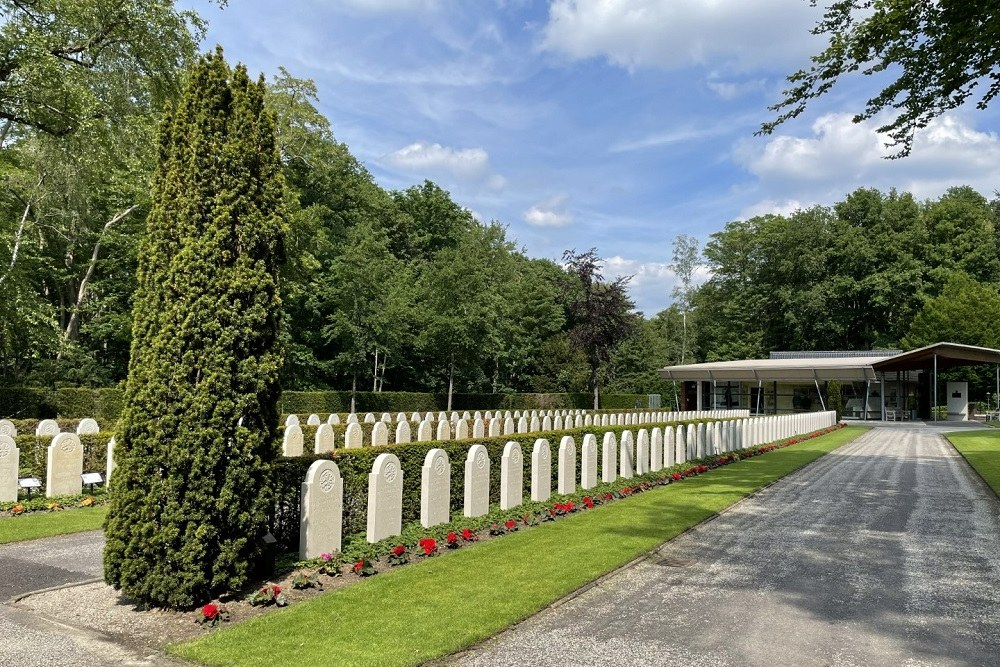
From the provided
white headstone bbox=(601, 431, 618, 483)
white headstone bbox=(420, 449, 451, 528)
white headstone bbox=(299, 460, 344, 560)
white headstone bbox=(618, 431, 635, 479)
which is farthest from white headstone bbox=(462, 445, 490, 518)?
white headstone bbox=(618, 431, 635, 479)

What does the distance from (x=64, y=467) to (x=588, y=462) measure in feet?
29.3

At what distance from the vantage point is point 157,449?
5664 millimetres

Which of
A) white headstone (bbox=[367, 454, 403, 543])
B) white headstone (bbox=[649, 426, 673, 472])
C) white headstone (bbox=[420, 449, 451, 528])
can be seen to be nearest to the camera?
white headstone (bbox=[367, 454, 403, 543])

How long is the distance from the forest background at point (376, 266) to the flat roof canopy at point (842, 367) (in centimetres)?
734

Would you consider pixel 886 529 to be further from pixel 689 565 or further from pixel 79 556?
pixel 79 556

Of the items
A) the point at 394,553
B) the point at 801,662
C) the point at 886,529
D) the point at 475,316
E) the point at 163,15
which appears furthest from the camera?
the point at 475,316

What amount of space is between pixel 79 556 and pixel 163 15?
57.1ft

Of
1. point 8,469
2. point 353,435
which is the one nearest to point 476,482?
point 353,435

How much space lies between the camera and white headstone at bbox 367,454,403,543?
7.66 meters

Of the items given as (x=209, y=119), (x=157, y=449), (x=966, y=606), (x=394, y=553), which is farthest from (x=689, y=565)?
(x=209, y=119)

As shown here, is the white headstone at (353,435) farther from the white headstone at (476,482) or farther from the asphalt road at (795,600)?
the asphalt road at (795,600)

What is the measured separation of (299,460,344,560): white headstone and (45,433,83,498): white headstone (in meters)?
6.37

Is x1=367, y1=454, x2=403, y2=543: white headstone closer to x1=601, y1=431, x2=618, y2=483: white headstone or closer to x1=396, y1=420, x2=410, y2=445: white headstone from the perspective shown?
x1=601, y1=431, x2=618, y2=483: white headstone

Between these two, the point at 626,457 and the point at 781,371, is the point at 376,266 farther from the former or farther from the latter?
the point at 781,371
